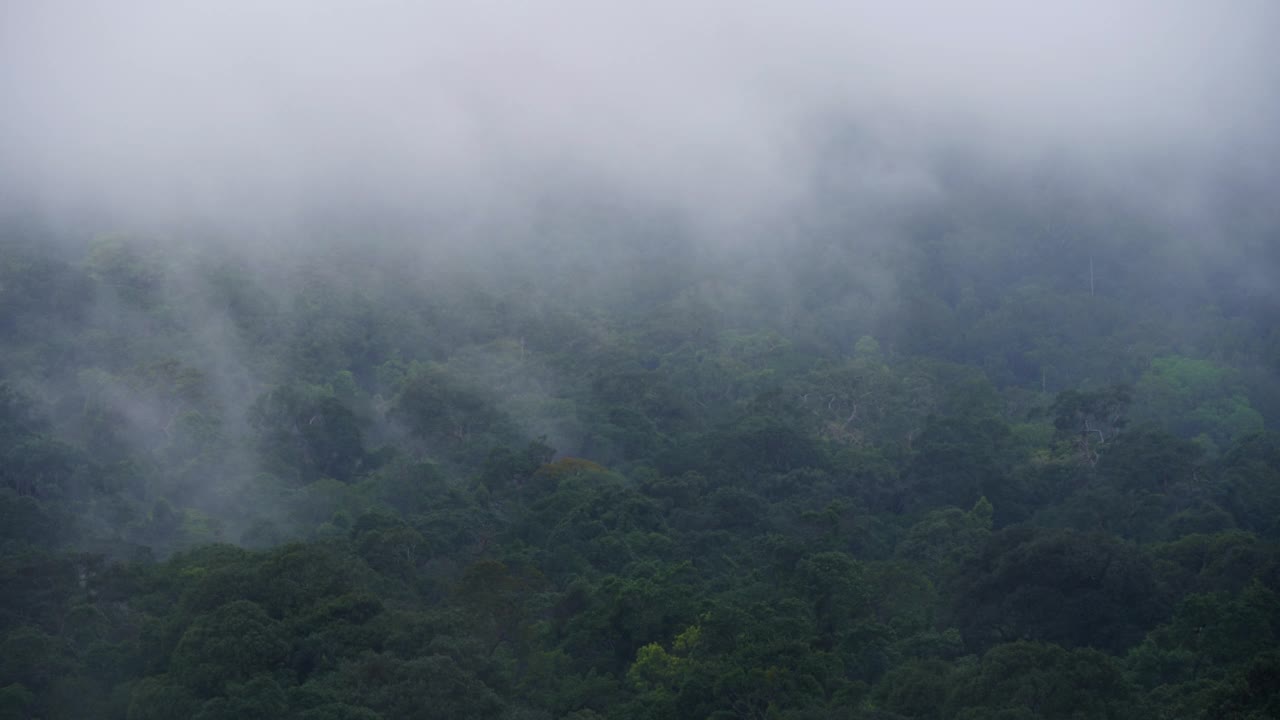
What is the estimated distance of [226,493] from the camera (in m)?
44.9

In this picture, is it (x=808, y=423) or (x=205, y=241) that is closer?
(x=808, y=423)

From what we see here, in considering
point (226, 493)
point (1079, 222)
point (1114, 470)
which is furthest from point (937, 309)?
point (226, 493)

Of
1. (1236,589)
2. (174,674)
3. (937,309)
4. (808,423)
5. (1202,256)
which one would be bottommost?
(174,674)

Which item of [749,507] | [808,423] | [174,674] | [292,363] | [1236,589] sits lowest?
[174,674]

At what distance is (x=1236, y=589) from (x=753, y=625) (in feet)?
39.2

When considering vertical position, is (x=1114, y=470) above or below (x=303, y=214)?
below

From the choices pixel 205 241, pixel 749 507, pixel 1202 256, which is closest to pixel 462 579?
pixel 749 507

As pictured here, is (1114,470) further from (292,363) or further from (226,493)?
(292,363)

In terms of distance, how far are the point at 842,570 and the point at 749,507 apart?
10390 mm

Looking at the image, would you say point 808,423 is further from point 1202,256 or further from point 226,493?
point 1202,256

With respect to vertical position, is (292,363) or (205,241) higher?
(205,241)

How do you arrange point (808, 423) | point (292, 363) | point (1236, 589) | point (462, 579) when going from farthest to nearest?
point (292, 363), point (808, 423), point (462, 579), point (1236, 589)

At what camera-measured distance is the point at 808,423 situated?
53750 mm

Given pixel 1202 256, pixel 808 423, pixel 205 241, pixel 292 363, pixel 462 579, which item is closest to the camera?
pixel 462 579
